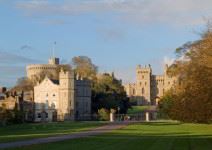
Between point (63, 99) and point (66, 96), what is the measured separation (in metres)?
1.21

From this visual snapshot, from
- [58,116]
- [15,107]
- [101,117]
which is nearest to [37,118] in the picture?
[58,116]

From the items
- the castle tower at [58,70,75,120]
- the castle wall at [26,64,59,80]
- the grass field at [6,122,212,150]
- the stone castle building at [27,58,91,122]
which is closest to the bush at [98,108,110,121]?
the stone castle building at [27,58,91,122]

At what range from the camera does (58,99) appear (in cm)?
14800

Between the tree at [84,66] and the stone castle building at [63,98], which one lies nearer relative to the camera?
the stone castle building at [63,98]

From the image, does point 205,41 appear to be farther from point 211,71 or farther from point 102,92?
point 102,92

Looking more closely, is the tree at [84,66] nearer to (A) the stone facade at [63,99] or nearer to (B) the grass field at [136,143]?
(A) the stone facade at [63,99]

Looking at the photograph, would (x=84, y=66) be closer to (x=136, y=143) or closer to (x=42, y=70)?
(x=42, y=70)

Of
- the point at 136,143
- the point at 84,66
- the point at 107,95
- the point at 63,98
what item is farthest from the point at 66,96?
the point at 136,143

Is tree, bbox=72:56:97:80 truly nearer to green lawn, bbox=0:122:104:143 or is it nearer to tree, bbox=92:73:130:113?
tree, bbox=92:73:130:113

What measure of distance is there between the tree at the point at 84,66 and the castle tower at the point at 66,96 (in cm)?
2689

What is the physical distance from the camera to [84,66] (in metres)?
178

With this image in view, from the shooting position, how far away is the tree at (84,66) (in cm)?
17488

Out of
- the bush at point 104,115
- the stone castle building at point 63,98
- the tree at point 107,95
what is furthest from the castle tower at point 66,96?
the tree at point 107,95

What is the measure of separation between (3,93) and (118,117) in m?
29.3
